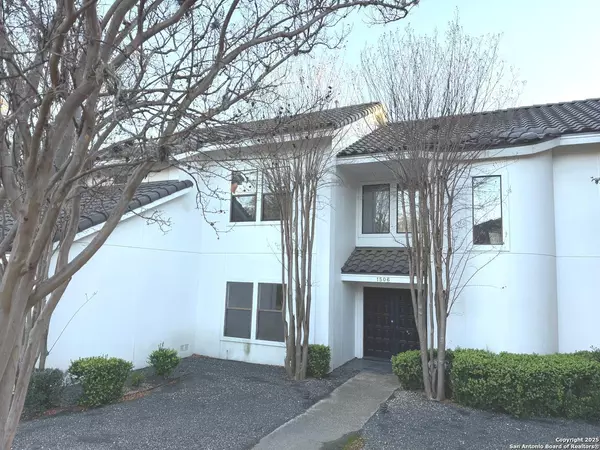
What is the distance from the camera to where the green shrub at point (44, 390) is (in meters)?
6.62

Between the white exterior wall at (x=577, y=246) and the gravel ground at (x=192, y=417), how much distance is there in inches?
214

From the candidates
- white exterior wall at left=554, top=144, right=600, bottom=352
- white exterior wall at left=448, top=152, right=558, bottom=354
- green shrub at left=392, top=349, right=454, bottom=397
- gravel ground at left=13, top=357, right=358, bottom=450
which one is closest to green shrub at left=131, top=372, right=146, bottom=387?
gravel ground at left=13, top=357, right=358, bottom=450

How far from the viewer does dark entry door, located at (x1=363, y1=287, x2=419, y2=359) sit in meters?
11.1

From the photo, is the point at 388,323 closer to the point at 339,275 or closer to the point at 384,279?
the point at 384,279

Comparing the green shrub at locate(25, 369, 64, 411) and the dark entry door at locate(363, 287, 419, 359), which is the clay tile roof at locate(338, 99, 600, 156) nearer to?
the dark entry door at locate(363, 287, 419, 359)

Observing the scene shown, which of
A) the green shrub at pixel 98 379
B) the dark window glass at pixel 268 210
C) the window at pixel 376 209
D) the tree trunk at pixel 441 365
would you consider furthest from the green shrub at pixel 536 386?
the green shrub at pixel 98 379

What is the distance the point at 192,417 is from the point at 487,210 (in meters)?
7.61

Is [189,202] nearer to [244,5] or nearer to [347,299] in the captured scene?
[347,299]

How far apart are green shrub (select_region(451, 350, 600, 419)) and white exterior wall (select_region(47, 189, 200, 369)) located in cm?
769

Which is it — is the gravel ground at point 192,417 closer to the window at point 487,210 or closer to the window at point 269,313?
the window at point 269,313

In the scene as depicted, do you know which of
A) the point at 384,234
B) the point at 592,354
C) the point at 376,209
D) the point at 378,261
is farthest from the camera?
the point at 376,209

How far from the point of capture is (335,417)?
682cm

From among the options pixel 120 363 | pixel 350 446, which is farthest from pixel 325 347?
pixel 120 363

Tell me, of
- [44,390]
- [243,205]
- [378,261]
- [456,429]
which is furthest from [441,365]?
[44,390]
